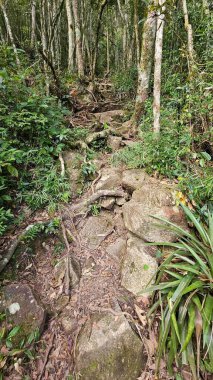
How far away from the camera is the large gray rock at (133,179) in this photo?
120 inches

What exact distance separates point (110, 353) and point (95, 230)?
1.38 metres

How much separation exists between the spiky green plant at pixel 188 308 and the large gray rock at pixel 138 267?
14cm

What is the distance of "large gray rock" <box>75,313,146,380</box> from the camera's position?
191 cm

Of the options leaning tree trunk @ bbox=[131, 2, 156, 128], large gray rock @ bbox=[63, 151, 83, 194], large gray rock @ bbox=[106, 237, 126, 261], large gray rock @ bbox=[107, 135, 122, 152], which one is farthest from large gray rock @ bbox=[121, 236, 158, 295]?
leaning tree trunk @ bbox=[131, 2, 156, 128]

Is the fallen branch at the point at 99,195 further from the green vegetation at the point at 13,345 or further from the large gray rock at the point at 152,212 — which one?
the green vegetation at the point at 13,345

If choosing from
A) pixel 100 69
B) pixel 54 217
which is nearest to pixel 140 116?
pixel 54 217

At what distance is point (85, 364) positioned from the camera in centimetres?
195

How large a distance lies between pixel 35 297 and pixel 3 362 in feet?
1.88

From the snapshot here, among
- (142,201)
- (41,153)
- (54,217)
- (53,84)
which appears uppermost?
(53,84)

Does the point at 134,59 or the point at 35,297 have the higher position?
the point at 134,59

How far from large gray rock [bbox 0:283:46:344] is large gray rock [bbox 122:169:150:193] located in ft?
5.97

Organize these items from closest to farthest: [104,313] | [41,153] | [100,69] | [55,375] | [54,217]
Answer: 1. [55,375]
2. [104,313]
3. [54,217]
4. [41,153]
5. [100,69]

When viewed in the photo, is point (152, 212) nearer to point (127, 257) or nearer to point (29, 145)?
point (127, 257)

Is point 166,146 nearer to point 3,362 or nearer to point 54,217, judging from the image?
point 54,217
